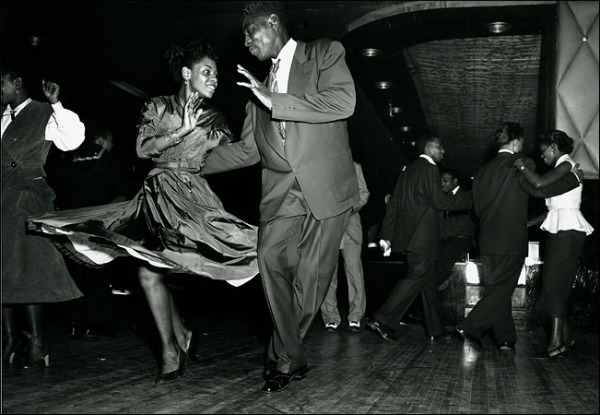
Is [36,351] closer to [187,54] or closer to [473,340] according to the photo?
[187,54]

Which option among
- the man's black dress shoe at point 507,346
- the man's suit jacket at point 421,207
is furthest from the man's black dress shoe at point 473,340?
the man's suit jacket at point 421,207

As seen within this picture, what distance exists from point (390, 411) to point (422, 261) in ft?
9.47

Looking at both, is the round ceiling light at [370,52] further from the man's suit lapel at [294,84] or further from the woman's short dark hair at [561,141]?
the man's suit lapel at [294,84]

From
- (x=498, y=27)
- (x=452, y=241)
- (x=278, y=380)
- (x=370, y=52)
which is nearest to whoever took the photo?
(x=278, y=380)

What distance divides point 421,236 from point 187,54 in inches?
110

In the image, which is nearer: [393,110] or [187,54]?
[187,54]

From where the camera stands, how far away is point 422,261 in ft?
17.0

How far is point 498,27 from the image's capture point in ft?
A: 20.7

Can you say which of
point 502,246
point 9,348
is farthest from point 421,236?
point 9,348

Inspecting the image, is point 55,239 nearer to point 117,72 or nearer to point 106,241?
point 106,241

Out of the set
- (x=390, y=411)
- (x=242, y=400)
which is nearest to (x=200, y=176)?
(x=242, y=400)

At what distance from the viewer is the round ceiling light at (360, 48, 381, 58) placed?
742 centimetres

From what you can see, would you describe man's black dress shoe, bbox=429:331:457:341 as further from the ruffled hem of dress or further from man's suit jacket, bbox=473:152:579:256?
the ruffled hem of dress

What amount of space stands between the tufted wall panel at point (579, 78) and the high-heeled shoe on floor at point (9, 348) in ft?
14.7
